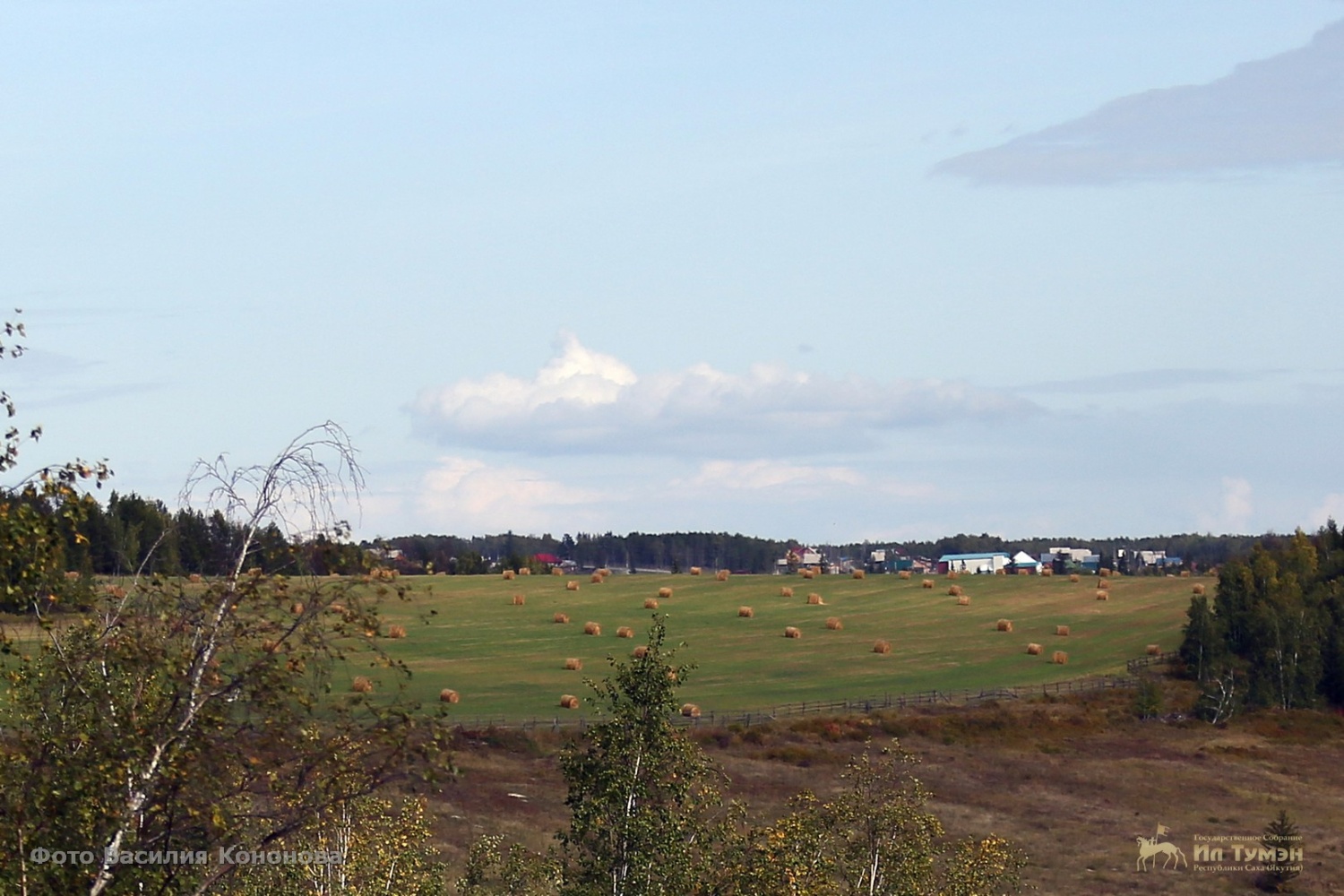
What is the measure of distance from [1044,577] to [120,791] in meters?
134

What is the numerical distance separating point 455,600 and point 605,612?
46.2ft

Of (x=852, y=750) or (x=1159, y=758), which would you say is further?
(x=1159, y=758)

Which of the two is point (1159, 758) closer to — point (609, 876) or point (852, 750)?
point (852, 750)

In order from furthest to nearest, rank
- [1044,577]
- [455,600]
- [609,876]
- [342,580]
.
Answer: [1044,577] → [455,600] → [609,876] → [342,580]

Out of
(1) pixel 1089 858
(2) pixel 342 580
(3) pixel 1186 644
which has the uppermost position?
(2) pixel 342 580

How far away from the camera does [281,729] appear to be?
13.1 m

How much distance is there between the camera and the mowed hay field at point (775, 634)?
293 ft

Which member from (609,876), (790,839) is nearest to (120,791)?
(609,876)

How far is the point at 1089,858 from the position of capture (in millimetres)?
62219

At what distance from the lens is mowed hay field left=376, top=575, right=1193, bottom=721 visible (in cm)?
8938

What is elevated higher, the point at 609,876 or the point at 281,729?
the point at 281,729

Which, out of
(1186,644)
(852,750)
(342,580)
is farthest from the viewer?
(1186,644)

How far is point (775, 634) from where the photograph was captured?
109 metres

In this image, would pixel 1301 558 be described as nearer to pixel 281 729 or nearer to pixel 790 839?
pixel 790 839
